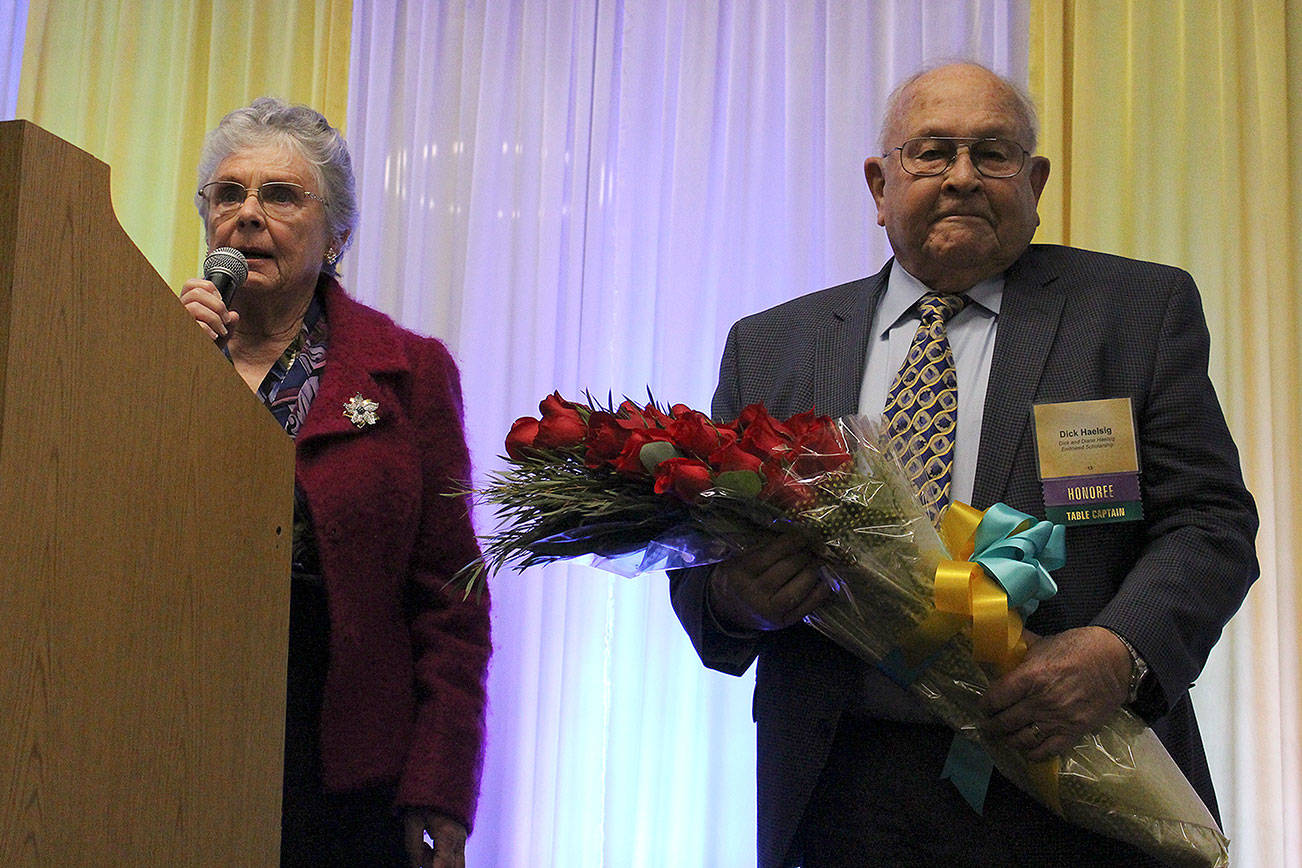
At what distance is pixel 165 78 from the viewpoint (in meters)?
3.48

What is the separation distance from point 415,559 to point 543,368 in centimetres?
131

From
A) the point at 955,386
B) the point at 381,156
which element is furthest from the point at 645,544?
the point at 381,156

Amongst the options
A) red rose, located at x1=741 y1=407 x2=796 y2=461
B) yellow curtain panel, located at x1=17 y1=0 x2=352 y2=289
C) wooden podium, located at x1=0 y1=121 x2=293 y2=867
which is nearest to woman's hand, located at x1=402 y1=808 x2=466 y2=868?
wooden podium, located at x1=0 y1=121 x2=293 y2=867

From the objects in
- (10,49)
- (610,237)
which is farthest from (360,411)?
(10,49)

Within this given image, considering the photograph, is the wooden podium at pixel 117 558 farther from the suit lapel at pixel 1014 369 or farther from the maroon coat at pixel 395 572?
the suit lapel at pixel 1014 369

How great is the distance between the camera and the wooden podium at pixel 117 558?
0.96m

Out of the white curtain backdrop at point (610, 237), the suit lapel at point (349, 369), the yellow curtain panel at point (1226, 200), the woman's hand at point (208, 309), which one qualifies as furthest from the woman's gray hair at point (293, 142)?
the yellow curtain panel at point (1226, 200)

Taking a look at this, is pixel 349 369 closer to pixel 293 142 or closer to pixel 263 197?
pixel 263 197

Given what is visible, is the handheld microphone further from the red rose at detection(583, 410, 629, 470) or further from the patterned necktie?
the patterned necktie

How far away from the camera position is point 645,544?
138 cm

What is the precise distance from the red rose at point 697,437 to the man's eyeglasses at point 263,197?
3.41ft

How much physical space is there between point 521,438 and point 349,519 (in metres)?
0.48

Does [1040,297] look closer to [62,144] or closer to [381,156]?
[62,144]

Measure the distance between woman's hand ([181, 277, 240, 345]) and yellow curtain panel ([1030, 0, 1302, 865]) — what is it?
2.15m
